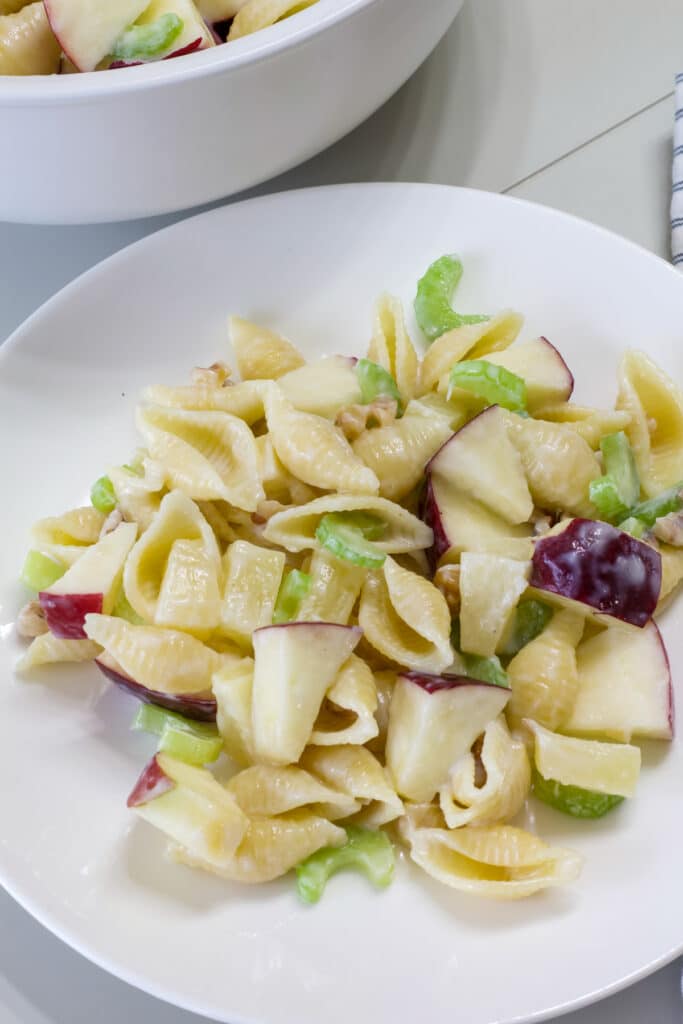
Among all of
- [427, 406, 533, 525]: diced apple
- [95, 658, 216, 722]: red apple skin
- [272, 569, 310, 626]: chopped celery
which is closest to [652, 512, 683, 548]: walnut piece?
[427, 406, 533, 525]: diced apple

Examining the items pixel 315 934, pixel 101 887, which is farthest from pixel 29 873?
pixel 315 934

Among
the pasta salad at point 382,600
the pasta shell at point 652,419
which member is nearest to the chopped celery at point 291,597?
the pasta salad at point 382,600

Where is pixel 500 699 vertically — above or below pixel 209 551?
below

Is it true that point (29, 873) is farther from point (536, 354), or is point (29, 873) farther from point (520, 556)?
point (536, 354)

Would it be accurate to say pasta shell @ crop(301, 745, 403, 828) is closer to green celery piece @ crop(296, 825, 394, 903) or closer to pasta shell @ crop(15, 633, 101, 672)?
green celery piece @ crop(296, 825, 394, 903)

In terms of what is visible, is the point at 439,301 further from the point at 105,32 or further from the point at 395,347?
the point at 105,32

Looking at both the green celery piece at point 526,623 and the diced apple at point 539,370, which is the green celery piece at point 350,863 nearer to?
the green celery piece at point 526,623

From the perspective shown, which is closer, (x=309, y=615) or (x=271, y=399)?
(x=309, y=615)

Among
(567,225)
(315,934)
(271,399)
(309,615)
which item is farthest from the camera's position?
(567,225)
